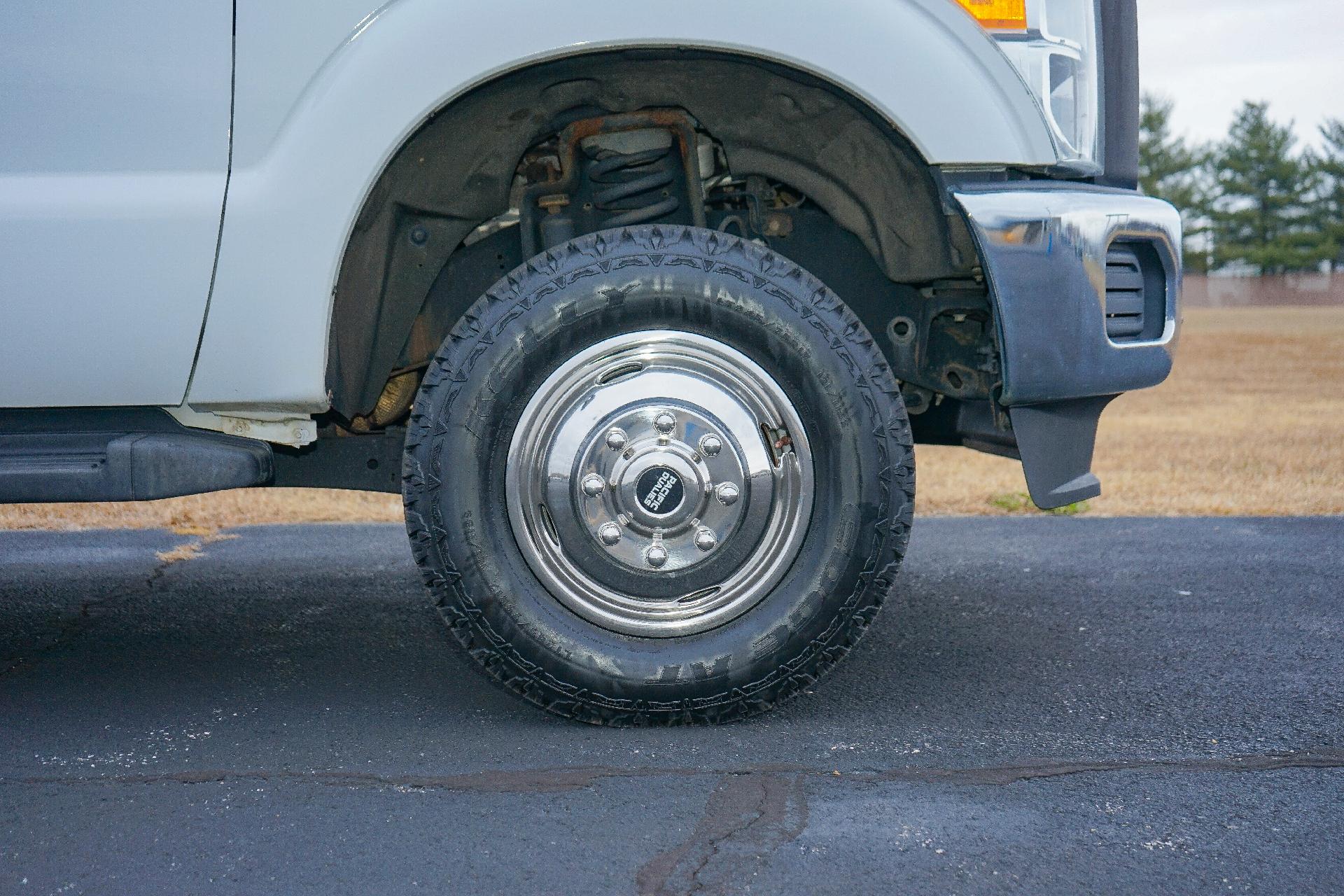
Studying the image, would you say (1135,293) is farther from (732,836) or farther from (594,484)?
(732,836)

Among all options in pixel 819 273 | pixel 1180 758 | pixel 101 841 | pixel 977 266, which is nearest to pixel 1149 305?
pixel 977 266

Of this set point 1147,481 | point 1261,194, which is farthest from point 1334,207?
point 1147,481

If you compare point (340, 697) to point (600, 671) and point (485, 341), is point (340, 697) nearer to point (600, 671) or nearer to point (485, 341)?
point (600, 671)

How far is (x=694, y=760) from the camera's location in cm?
236

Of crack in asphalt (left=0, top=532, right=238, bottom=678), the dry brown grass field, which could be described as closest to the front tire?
crack in asphalt (left=0, top=532, right=238, bottom=678)

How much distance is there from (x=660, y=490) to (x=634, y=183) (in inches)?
30.0

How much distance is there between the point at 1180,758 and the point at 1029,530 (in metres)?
2.67

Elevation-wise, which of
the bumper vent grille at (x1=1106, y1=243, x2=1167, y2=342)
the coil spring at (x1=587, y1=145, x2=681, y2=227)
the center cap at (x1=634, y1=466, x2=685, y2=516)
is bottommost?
the center cap at (x1=634, y1=466, x2=685, y2=516)

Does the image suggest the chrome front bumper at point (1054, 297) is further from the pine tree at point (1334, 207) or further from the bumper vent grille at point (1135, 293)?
the pine tree at point (1334, 207)

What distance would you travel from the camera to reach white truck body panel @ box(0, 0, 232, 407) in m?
2.38

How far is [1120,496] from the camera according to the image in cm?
573

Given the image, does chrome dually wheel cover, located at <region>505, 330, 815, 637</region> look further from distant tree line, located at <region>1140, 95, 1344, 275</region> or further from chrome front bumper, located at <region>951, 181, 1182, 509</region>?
distant tree line, located at <region>1140, 95, 1344, 275</region>

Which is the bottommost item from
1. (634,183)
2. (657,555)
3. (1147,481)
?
(1147,481)

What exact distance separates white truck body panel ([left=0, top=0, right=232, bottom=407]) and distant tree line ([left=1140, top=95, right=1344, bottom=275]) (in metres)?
68.4
